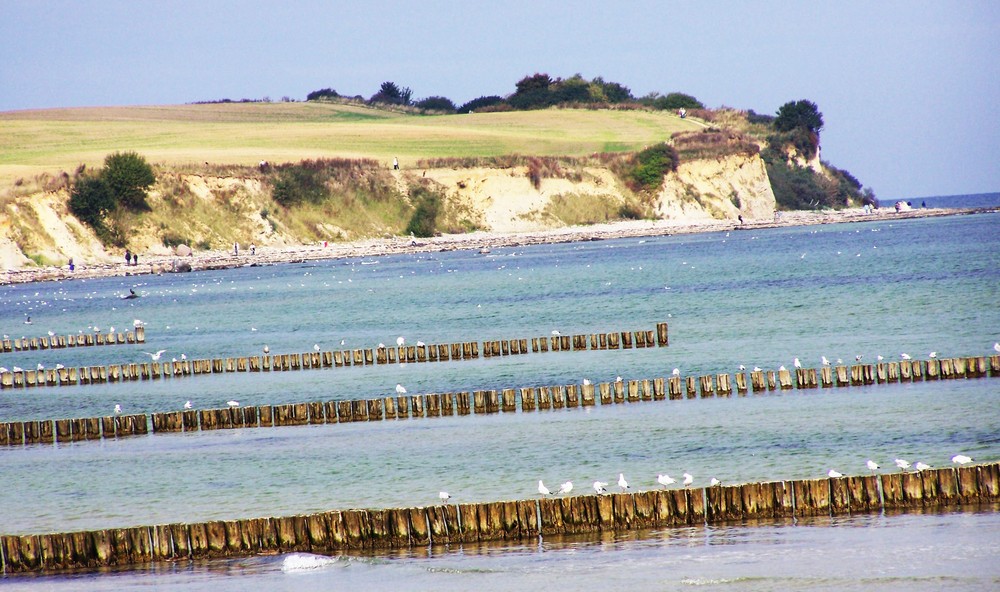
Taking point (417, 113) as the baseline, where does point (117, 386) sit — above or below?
below

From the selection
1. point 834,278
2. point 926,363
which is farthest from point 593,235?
point 926,363

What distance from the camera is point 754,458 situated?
75.1 ft

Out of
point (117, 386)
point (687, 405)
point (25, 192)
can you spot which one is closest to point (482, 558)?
point (687, 405)

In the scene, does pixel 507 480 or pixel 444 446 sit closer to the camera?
pixel 507 480

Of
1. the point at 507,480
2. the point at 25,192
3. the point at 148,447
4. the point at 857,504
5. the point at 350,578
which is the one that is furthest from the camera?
the point at 25,192

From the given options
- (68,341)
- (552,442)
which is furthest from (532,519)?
(68,341)

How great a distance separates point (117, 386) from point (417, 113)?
145845mm

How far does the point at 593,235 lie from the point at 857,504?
9800 cm

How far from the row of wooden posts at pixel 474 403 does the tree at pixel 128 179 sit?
73293 millimetres

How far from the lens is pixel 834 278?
62438 millimetres

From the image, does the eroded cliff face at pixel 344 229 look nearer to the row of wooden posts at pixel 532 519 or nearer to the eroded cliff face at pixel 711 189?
the eroded cliff face at pixel 711 189

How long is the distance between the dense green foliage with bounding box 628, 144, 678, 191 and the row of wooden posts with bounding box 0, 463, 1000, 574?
107 meters

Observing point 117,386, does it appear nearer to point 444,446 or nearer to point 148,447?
point 148,447

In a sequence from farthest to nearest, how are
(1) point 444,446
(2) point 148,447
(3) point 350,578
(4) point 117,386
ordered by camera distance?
(4) point 117,386 < (2) point 148,447 < (1) point 444,446 < (3) point 350,578
